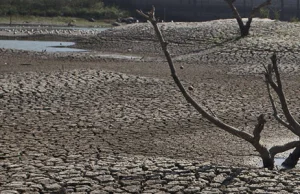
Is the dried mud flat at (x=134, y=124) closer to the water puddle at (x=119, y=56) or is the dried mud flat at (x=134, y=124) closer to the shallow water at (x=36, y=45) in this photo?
the water puddle at (x=119, y=56)

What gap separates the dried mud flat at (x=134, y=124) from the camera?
7.89 meters

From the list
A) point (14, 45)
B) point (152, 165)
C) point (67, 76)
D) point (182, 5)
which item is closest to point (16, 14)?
point (182, 5)

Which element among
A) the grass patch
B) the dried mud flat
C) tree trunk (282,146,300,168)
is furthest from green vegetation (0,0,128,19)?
tree trunk (282,146,300,168)

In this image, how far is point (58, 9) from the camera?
58.6 meters

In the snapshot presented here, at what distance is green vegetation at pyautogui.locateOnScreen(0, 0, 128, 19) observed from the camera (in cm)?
5625

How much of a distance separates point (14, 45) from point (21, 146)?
20605mm

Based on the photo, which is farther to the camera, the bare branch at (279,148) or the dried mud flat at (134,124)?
the bare branch at (279,148)

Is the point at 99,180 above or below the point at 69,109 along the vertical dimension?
below

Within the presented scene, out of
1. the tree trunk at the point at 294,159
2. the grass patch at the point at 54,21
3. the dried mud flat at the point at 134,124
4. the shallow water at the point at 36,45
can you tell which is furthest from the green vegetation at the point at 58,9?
the tree trunk at the point at 294,159

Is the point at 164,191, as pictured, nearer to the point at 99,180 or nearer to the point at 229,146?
the point at 99,180

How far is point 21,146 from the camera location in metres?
9.85

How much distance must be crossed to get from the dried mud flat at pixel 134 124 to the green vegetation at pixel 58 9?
106 feet

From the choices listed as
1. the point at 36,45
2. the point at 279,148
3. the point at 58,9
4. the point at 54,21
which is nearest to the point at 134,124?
the point at 279,148

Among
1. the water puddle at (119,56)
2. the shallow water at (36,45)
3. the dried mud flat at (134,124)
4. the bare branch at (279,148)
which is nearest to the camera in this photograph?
the dried mud flat at (134,124)
